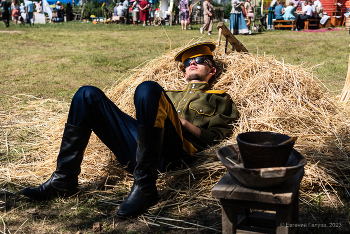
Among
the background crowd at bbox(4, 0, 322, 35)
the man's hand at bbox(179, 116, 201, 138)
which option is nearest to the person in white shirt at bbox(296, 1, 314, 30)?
the background crowd at bbox(4, 0, 322, 35)

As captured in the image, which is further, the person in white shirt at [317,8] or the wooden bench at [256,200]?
the person in white shirt at [317,8]

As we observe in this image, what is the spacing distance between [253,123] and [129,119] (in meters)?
1.48

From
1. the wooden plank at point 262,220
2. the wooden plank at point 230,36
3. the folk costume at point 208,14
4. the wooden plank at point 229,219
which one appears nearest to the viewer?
the wooden plank at point 229,219

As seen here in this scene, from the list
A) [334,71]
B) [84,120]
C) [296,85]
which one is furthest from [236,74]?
[334,71]

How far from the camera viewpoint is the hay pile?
2.84 meters

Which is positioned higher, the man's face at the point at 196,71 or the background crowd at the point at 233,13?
the background crowd at the point at 233,13

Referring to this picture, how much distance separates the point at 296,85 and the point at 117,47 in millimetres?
9028

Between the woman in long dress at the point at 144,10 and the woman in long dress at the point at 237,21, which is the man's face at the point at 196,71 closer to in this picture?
the woman in long dress at the point at 237,21

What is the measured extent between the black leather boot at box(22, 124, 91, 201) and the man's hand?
2.49ft

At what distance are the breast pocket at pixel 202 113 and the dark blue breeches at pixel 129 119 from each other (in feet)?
1.25

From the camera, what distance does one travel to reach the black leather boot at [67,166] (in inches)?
98.1

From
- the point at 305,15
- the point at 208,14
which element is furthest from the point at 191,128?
the point at 305,15

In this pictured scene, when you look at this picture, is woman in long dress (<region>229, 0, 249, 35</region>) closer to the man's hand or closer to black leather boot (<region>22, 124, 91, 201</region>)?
the man's hand

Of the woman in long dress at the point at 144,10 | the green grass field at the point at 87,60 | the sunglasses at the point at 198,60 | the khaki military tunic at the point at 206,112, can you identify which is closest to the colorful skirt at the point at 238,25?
the green grass field at the point at 87,60
